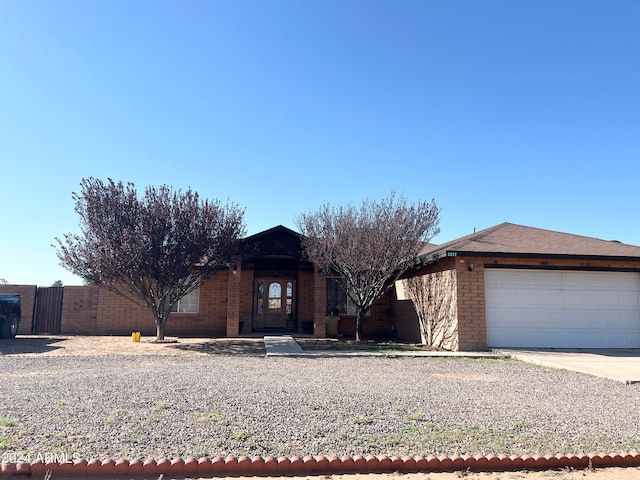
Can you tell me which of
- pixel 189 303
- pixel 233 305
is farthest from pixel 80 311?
pixel 233 305

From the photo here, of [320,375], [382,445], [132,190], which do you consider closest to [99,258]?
[132,190]

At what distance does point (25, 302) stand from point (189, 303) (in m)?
6.47

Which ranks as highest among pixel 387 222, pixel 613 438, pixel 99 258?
pixel 387 222

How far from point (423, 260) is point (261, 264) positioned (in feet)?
23.0

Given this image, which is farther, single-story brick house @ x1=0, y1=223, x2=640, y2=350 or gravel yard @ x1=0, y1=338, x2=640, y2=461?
single-story brick house @ x1=0, y1=223, x2=640, y2=350

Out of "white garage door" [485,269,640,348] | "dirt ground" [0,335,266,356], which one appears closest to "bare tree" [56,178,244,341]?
"dirt ground" [0,335,266,356]

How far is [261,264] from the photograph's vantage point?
19156 mm

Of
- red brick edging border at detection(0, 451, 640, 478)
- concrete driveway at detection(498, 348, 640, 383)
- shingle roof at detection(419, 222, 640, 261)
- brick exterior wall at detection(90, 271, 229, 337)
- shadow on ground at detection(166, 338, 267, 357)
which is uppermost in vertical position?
shingle roof at detection(419, 222, 640, 261)

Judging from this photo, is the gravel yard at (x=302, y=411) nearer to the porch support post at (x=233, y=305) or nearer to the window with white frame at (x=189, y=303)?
the porch support post at (x=233, y=305)

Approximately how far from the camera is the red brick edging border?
12.5ft

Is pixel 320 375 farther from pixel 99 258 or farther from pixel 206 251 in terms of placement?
pixel 99 258

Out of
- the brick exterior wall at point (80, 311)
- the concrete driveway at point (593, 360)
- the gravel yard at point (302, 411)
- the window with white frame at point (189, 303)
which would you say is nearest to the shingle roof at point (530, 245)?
the concrete driveway at point (593, 360)

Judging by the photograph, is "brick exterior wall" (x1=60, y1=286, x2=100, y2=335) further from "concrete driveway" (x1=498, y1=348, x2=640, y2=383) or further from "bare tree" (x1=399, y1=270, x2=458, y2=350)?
"concrete driveway" (x1=498, y1=348, x2=640, y2=383)

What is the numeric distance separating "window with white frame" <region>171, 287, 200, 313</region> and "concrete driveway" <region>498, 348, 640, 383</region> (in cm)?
1149
